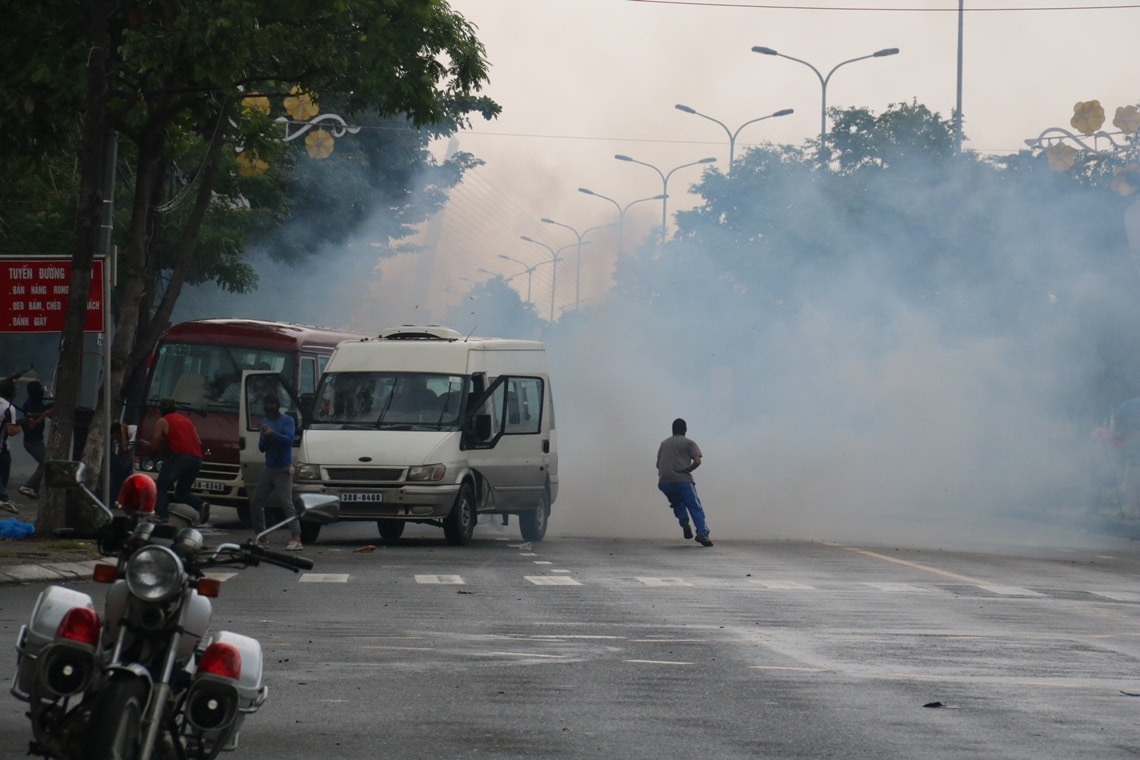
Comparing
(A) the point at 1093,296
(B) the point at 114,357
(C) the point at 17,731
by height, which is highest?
(A) the point at 1093,296

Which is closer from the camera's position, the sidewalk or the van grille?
the sidewalk

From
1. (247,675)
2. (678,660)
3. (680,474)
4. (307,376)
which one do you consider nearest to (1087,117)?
(680,474)

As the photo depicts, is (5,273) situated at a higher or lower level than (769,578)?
higher

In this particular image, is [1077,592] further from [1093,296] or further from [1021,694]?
[1093,296]

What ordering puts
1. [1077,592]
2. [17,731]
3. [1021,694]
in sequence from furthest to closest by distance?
1. [1077,592]
2. [1021,694]
3. [17,731]

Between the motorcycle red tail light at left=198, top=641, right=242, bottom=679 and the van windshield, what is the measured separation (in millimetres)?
16369

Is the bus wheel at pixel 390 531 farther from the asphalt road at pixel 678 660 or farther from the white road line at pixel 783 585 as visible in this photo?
the white road line at pixel 783 585

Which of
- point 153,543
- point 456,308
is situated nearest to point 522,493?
point 153,543

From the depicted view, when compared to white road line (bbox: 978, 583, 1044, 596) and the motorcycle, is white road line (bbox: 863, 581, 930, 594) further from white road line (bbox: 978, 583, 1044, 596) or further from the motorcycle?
the motorcycle

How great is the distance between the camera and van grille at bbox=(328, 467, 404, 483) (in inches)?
852

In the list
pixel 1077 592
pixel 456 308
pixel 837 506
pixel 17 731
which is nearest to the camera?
pixel 17 731

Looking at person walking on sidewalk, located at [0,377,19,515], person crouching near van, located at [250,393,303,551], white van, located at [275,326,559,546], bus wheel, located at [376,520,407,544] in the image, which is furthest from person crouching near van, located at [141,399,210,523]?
person walking on sidewalk, located at [0,377,19,515]

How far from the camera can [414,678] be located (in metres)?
9.92

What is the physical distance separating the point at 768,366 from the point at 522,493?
19.4 meters
